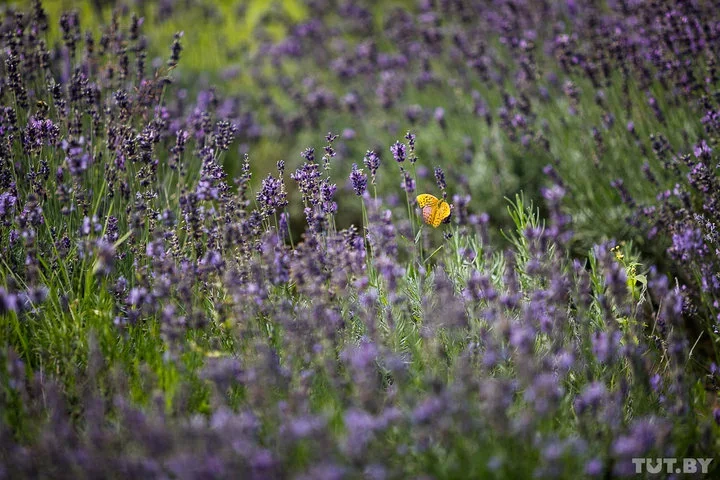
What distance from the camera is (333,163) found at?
5.28 meters

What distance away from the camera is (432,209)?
8.59 feet

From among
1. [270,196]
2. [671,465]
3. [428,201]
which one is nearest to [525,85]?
[428,201]

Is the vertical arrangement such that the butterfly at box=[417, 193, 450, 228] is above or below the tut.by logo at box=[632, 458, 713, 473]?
above

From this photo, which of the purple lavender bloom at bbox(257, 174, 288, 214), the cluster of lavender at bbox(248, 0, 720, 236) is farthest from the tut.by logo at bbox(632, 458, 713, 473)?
the cluster of lavender at bbox(248, 0, 720, 236)

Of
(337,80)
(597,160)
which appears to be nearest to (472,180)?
(597,160)

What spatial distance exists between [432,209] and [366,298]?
69 centimetres

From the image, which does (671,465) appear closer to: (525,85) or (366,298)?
(366,298)

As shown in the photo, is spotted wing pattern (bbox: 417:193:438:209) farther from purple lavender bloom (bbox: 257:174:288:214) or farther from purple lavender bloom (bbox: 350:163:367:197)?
purple lavender bloom (bbox: 257:174:288:214)

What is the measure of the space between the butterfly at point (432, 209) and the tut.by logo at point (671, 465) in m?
1.14

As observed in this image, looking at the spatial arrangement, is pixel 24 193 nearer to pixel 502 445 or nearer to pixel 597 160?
pixel 502 445

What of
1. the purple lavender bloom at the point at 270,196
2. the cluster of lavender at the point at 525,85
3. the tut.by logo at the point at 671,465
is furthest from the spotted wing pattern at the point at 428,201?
the tut.by logo at the point at 671,465

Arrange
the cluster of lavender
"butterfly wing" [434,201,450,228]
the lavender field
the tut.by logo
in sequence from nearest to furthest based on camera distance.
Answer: the lavender field → the tut.by logo → "butterfly wing" [434,201,450,228] → the cluster of lavender

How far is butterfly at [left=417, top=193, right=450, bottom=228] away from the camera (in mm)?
2590

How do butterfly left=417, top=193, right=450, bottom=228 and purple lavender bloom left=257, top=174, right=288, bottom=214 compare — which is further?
butterfly left=417, top=193, right=450, bottom=228
